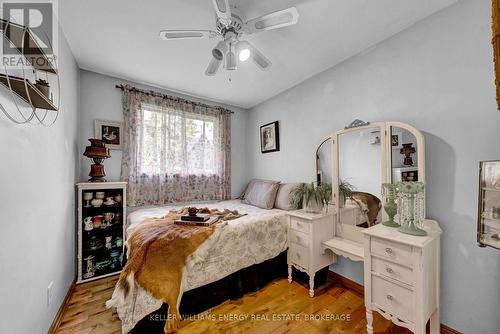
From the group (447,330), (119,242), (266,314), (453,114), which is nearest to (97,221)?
(119,242)

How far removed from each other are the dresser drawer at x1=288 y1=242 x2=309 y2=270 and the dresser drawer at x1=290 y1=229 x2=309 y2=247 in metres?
0.04

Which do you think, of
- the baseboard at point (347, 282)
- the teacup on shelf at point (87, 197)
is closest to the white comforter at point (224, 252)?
the teacup on shelf at point (87, 197)

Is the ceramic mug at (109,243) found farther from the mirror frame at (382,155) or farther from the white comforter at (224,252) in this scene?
the mirror frame at (382,155)

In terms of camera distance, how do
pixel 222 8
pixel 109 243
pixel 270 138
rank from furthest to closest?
pixel 270 138 < pixel 109 243 < pixel 222 8

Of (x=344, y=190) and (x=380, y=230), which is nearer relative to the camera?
(x=380, y=230)

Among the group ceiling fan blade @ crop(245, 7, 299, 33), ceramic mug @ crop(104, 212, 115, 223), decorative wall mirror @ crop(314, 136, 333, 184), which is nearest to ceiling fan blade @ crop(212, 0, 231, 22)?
ceiling fan blade @ crop(245, 7, 299, 33)

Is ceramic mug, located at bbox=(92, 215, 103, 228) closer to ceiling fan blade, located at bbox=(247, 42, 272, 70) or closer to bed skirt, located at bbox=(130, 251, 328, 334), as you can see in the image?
bed skirt, located at bbox=(130, 251, 328, 334)

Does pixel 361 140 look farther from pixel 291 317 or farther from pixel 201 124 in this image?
pixel 201 124

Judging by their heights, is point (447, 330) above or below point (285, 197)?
below

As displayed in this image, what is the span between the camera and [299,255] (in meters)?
2.05

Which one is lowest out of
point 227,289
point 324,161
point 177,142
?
point 227,289

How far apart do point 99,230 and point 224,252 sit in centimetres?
161

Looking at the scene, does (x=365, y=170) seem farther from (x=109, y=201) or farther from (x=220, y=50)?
(x=109, y=201)

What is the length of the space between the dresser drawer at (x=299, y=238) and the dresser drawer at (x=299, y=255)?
0.04 meters
